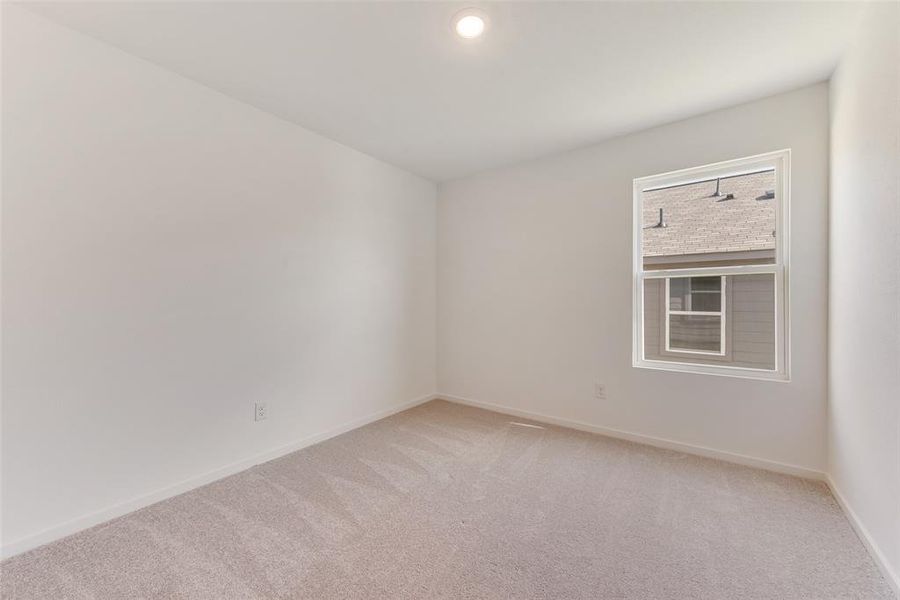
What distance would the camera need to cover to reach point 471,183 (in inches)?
146

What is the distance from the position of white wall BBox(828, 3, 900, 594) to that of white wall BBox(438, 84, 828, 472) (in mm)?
145

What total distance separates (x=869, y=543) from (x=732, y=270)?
160 centimetres

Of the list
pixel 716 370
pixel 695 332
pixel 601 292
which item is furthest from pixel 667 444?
pixel 601 292

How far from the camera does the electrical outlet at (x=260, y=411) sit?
237 centimetres

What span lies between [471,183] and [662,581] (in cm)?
338

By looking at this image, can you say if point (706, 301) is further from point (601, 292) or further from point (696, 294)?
point (601, 292)

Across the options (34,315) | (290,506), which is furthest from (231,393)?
(34,315)

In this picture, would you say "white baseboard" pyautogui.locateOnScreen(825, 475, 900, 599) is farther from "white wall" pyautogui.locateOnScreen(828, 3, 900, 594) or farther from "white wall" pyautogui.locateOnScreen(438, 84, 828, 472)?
"white wall" pyautogui.locateOnScreen(438, 84, 828, 472)

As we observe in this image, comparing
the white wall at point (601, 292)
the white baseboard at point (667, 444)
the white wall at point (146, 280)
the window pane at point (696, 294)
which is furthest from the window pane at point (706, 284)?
the white wall at point (146, 280)

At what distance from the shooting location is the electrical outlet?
7.78 feet

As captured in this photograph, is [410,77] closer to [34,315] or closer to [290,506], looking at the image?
[34,315]

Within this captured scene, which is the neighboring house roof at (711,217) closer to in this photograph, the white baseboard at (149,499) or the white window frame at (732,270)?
the white window frame at (732,270)

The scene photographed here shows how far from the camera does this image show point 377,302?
328 centimetres

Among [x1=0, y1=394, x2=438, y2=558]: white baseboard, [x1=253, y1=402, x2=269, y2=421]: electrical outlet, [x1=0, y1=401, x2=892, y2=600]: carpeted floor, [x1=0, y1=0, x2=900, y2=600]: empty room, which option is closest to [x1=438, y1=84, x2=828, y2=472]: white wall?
[x1=0, y1=0, x2=900, y2=600]: empty room
